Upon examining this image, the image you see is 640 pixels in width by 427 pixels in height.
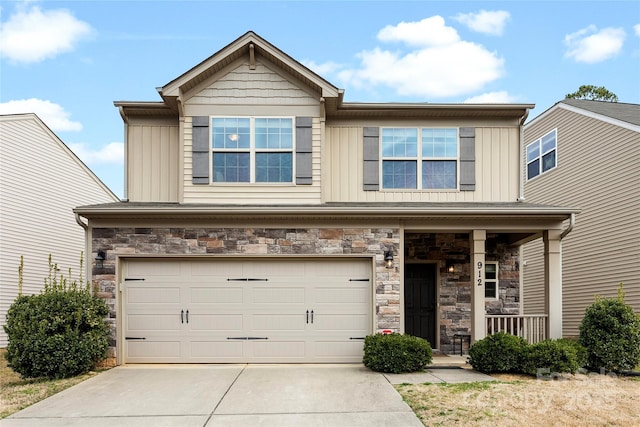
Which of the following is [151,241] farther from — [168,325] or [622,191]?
[622,191]

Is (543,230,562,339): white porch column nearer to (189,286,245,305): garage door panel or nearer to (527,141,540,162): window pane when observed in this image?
(189,286,245,305): garage door panel

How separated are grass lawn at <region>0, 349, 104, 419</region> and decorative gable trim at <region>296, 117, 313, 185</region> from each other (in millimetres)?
5176

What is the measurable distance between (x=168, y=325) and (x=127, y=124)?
4.31 meters

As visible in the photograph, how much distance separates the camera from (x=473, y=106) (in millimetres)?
10375

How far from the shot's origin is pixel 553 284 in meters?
9.40

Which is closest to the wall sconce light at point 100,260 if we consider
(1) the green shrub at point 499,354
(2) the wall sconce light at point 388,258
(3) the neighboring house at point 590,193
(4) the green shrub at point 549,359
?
(2) the wall sconce light at point 388,258

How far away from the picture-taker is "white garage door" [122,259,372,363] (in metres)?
9.24

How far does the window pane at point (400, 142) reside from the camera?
1042 cm

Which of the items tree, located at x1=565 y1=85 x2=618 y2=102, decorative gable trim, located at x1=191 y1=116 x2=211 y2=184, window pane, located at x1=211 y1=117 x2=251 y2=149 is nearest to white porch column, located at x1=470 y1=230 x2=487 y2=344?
window pane, located at x1=211 y1=117 x2=251 y2=149

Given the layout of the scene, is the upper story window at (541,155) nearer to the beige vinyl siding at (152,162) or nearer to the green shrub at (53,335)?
the beige vinyl siding at (152,162)

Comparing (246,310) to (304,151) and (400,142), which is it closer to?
(304,151)

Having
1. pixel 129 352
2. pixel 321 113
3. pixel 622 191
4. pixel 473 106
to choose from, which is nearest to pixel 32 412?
pixel 129 352

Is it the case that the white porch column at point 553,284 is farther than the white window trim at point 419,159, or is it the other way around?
the white window trim at point 419,159

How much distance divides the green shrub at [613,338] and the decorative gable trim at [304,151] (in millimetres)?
5767
